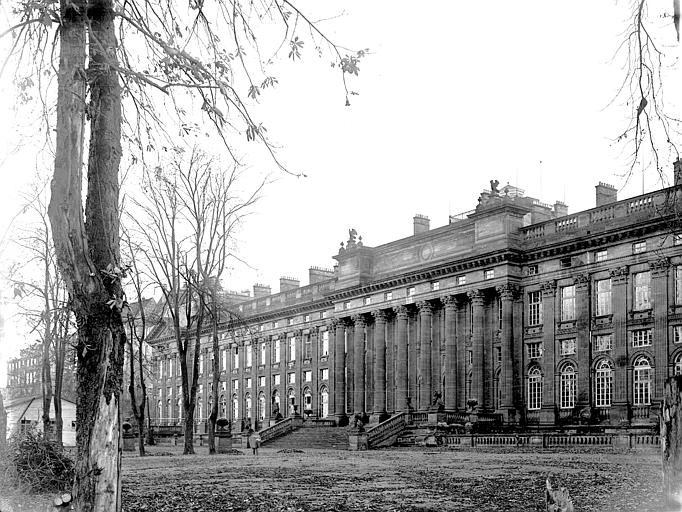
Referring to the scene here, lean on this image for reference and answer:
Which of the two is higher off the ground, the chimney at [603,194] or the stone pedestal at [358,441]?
the chimney at [603,194]

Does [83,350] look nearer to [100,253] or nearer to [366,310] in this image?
[100,253]

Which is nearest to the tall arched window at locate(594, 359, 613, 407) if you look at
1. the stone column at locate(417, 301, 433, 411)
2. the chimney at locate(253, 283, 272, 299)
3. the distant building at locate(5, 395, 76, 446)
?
the stone column at locate(417, 301, 433, 411)

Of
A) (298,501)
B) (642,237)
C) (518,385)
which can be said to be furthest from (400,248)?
(298,501)

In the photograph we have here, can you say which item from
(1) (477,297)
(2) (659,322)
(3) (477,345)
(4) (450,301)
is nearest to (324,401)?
(4) (450,301)

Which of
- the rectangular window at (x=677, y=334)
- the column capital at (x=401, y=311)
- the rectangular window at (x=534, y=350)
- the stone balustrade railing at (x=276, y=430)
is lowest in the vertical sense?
the stone balustrade railing at (x=276, y=430)

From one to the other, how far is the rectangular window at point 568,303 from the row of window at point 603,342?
1.38m

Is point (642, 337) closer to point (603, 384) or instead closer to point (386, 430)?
point (603, 384)

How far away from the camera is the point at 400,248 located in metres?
61.1

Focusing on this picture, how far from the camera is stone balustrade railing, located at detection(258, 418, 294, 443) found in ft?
189

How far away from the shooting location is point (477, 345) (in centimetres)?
5244

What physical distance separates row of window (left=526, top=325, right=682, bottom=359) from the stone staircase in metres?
12.7

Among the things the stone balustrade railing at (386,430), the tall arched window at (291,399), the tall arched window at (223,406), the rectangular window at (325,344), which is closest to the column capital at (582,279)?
the stone balustrade railing at (386,430)

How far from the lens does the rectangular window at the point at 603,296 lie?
151 ft

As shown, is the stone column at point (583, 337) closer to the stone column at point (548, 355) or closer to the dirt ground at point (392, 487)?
the stone column at point (548, 355)
